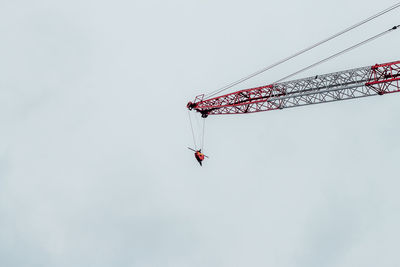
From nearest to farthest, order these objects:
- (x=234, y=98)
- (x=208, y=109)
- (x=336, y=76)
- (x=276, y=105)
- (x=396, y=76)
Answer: (x=396, y=76) → (x=336, y=76) → (x=276, y=105) → (x=234, y=98) → (x=208, y=109)

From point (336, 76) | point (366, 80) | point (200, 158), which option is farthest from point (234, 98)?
point (366, 80)

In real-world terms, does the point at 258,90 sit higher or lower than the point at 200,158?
higher

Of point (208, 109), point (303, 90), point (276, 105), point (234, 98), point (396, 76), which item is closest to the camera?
point (396, 76)

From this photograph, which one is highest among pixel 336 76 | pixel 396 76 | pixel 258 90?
pixel 258 90

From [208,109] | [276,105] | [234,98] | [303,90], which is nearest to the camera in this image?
[303,90]

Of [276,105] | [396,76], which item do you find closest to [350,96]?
[396,76]

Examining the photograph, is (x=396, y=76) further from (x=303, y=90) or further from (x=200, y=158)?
(x=200, y=158)

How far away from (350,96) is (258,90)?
11.6m

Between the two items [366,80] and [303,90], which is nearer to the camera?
[366,80]

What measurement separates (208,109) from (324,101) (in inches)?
668

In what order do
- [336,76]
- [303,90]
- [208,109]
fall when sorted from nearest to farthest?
[336,76], [303,90], [208,109]

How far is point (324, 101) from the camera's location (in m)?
39.4

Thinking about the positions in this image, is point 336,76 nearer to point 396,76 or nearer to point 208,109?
point 396,76

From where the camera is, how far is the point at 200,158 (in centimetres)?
4588
